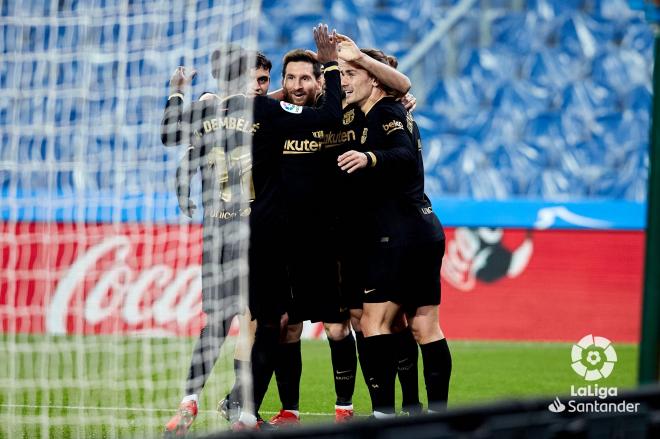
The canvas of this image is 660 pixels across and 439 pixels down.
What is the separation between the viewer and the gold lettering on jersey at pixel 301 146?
19.0 feet

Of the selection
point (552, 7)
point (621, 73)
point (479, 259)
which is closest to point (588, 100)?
point (621, 73)

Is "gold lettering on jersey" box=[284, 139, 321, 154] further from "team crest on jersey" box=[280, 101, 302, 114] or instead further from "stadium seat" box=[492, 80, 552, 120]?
"stadium seat" box=[492, 80, 552, 120]

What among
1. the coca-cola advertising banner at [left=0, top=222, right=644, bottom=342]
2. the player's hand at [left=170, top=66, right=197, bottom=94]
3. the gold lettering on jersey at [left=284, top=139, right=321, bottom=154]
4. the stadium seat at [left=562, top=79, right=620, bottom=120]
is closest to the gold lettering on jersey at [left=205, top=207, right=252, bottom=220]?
the gold lettering on jersey at [left=284, top=139, right=321, bottom=154]

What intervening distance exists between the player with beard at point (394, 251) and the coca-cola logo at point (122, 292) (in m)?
4.49

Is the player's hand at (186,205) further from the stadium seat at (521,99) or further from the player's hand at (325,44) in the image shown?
the stadium seat at (521,99)

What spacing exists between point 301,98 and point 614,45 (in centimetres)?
1452

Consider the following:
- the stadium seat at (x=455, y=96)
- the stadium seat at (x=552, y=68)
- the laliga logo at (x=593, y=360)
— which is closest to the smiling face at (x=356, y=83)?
the laliga logo at (x=593, y=360)

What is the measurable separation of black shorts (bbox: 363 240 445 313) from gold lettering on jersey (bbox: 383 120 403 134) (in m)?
0.59

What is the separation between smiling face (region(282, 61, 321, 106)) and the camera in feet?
19.8

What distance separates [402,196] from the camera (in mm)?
5562

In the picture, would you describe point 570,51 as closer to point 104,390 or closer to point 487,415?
point 104,390

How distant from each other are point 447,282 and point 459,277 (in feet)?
0.42

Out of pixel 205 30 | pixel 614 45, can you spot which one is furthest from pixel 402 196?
pixel 614 45

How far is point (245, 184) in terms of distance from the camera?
547 centimetres
